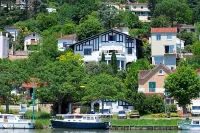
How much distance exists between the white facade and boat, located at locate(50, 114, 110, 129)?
27.4 m

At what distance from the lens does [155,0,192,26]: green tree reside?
12681 cm

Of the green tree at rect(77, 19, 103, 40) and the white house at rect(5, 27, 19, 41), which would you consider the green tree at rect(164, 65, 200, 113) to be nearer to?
the green tree at rect(77, 19, 103, 40)

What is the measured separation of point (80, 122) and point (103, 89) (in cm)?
573

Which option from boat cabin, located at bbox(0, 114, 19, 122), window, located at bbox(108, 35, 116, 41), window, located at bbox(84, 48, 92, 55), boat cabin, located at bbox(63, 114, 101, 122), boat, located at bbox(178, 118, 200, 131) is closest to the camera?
boat, located at bbox(178, 118, 200, 131)

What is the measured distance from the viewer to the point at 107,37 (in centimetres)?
10138

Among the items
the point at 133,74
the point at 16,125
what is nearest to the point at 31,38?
the point at 133,74

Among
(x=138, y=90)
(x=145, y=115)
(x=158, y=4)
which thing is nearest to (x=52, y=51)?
(x=138, y=90)

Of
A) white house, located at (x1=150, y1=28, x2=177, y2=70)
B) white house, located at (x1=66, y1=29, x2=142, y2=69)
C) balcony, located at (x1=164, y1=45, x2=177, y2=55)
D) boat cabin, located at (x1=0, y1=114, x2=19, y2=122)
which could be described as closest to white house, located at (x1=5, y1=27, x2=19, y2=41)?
white house, located at (x1=66, y1=29, x2=142, y2=69)

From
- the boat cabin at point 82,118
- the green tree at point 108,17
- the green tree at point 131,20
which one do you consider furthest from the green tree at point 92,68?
the green tree at point 131,20

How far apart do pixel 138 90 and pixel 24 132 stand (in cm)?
2197

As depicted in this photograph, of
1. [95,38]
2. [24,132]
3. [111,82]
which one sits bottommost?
[24,132]

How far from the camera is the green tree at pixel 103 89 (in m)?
76.9

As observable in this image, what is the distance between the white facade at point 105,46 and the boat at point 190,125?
30046mm

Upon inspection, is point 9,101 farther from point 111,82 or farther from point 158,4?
point 158,4
